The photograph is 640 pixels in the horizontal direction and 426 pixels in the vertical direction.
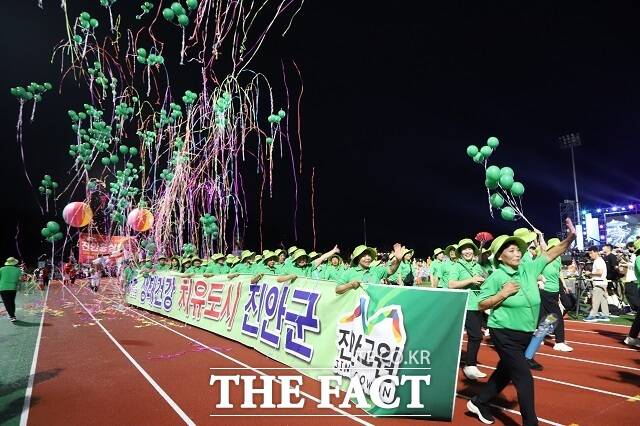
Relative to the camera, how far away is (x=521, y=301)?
12.0ft

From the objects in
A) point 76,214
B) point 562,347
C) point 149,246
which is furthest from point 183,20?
point 149,246

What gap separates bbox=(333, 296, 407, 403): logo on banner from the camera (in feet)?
13.8

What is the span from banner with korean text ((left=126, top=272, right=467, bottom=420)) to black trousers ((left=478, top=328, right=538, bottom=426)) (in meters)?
0.33

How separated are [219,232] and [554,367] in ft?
53.5

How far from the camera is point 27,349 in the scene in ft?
26.0

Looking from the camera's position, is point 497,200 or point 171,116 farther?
point 171,116

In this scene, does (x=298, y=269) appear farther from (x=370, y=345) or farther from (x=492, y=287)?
(x=492, y=287)

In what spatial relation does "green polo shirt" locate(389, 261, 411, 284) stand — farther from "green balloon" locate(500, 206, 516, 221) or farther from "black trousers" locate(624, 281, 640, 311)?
"black trousers" locate(624, 281, 640, 311)

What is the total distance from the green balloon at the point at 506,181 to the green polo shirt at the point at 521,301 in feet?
17.1

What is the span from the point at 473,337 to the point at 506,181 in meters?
4.23

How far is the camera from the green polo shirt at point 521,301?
3637mm

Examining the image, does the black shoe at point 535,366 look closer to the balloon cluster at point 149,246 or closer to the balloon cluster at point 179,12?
→ the balloon cluster at point 179,12

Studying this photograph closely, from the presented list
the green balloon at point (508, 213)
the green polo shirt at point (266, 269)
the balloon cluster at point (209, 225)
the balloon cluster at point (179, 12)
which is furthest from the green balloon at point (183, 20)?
the balloon cluster at point (209, 225)

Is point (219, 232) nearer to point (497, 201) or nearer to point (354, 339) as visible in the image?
point (497, 201)
